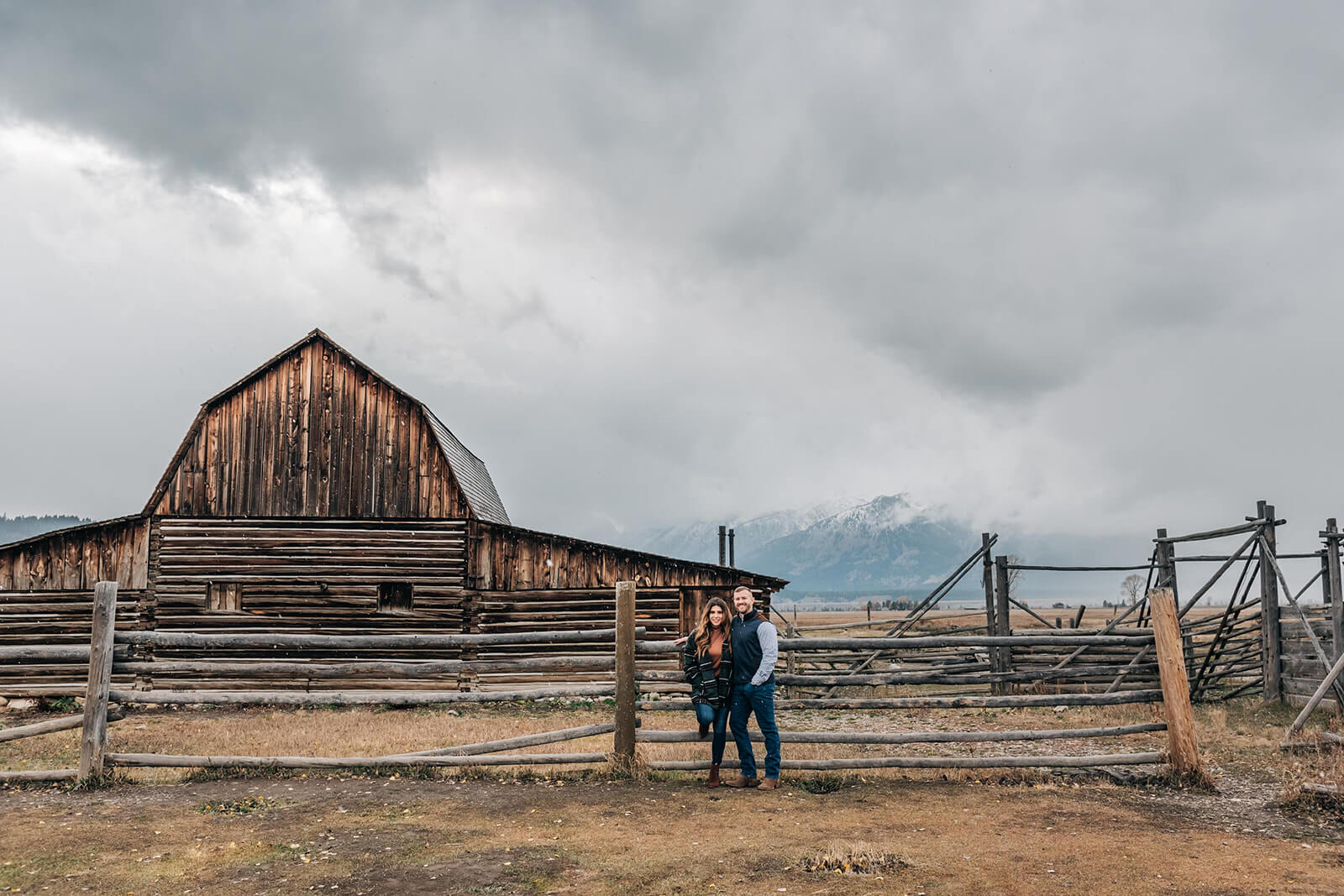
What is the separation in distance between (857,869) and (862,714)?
11.9 metres

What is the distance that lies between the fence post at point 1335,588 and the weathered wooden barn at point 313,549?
10.6 metres

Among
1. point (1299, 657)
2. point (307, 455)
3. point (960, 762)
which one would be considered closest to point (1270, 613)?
point (1299, 657)

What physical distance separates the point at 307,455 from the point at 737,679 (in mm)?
13882

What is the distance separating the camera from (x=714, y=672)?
8406 millimetres

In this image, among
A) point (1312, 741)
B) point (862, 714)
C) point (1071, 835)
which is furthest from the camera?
point (862, 714)

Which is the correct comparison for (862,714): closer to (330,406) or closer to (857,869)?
(857,869)

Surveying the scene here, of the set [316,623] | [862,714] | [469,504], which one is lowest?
[862,714]

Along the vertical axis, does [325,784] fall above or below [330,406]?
below

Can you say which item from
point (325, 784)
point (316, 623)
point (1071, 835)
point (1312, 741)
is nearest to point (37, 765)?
point (325, 784)

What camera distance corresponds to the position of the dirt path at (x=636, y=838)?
5.80 meters

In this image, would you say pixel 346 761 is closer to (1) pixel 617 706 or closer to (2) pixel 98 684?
(2) pixel 98 684

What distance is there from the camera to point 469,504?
19.1 m

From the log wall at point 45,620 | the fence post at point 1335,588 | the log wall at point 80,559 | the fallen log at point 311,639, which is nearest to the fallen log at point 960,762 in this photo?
the fallen log at point 311,639

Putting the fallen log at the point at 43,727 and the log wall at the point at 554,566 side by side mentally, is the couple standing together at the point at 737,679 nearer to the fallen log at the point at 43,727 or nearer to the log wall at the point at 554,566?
the fallen log at the point at 43,727
